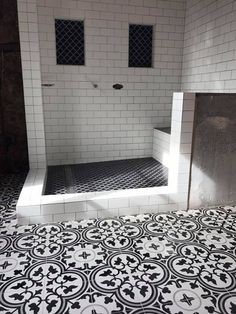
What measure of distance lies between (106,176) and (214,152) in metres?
1.46

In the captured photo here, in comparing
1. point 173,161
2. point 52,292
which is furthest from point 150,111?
point 52,292

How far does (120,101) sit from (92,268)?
9.44 feet

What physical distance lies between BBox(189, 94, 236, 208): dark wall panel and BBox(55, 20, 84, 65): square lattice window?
2189 millimetres

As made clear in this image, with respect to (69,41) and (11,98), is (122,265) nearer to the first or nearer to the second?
(11,98)

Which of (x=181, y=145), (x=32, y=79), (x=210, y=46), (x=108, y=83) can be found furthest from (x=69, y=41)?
(x=181, y=145)

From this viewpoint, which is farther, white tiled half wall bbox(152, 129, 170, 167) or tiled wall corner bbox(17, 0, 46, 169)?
white tiled half wall bbox(152, 129, 170, 167)

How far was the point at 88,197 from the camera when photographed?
8.52ft

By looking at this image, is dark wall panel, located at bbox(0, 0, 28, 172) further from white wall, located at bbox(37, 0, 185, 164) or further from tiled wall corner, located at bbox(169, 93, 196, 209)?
tiled wall corner, located at bbox(169, 93, 196, 209)

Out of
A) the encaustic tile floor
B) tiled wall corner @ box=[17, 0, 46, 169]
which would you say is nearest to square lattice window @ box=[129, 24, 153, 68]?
tiled wall corner @ box=[17, 0, 46, 169]

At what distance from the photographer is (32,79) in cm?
331

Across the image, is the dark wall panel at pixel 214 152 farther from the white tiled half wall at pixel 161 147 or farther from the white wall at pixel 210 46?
the white tiled half wall at pixel 161 147

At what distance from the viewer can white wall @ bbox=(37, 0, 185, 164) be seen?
3.78 metres

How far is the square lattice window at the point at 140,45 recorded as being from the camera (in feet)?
13.4

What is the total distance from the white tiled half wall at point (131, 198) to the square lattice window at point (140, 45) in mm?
1846
